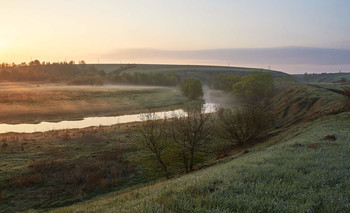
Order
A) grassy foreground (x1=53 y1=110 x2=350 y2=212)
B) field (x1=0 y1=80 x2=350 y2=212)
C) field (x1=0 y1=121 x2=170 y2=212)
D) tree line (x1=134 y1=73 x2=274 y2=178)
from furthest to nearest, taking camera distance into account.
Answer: tree line (x1=134 y1=73 x2=274 y2=178) → field (x1=0 y1=121 x2=170 y2=212) → field (x1=0 y1=80 x2=350 y2=212) → grassy foreground (x1=53 y1=110 x2=350 y2=212)

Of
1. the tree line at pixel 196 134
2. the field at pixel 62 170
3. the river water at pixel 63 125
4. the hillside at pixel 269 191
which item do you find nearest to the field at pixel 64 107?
the river water at pixel 63 125

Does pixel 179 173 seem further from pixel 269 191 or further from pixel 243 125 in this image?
pixel 269 191

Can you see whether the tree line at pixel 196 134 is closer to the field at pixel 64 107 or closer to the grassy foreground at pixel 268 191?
the grassy foreground at pixel 268 191

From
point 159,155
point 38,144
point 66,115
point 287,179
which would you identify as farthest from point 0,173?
point 66,115

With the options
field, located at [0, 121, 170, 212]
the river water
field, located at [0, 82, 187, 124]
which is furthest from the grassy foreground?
field, located at [0, 82, 187, 124]

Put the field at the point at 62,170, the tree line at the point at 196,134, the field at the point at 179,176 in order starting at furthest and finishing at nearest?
1. the tree line at the point at 196,134
2. the field at the point at 62,170
3. the field at the point at 179,176

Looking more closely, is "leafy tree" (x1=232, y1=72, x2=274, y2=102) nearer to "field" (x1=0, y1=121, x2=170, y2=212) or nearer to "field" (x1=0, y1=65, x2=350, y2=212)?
"field" (x1=0, y1=65, x2=350, y2=212)

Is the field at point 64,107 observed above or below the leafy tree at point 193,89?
below

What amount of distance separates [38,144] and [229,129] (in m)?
27.5

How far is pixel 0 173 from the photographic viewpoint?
2641 centimetres

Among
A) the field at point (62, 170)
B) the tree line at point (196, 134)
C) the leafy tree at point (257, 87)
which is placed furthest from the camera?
the leafy tree at point (257, 87)

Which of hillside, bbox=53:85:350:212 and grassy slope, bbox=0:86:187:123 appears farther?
grassy slope, bbox=0:86:187:123

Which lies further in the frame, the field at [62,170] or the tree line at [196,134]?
the tree line at [196,134]

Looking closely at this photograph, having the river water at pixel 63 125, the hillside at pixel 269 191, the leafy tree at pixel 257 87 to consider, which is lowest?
the river water at pixel 63 125
